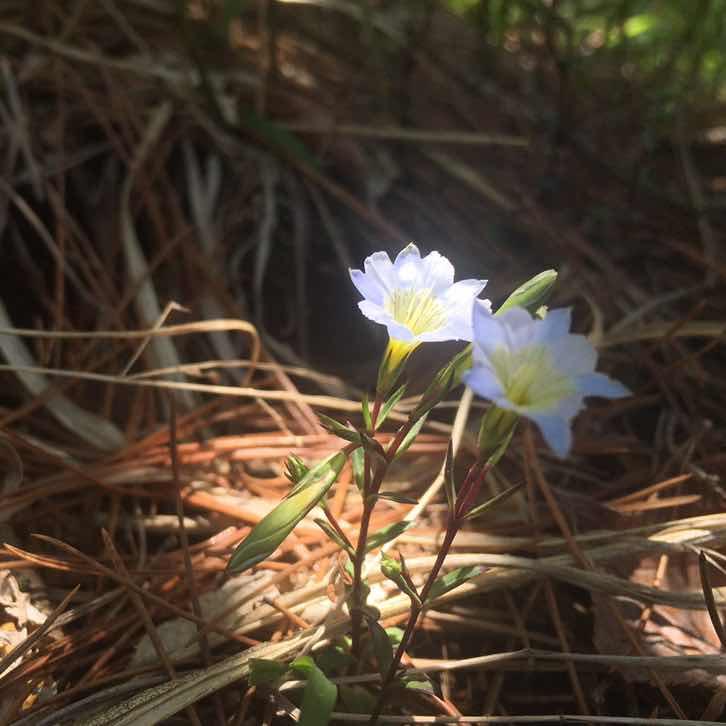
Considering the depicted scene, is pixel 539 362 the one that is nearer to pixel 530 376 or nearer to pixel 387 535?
pixel 530 376

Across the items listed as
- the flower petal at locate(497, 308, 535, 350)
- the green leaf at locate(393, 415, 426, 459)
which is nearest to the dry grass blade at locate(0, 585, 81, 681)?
the green leaf at locate(393, 415, 426, 459)

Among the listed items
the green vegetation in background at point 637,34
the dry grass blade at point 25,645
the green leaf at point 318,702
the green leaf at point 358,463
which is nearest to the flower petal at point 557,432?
the green leaf at point 358,463

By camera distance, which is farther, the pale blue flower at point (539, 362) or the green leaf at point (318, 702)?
the green leaf at point (318, 702)

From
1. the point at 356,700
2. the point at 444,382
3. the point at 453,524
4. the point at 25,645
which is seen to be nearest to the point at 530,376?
the point at 444,382

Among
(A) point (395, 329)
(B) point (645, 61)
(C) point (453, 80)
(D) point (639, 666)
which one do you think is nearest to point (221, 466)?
(A) point (395, 329)

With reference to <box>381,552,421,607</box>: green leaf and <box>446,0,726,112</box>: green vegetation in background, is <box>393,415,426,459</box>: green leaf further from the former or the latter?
<box>446,0,726,112</box>: green vegetation in background

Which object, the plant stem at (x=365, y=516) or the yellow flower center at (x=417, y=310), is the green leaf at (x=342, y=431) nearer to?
the plant stem at (x=365, y=516)
